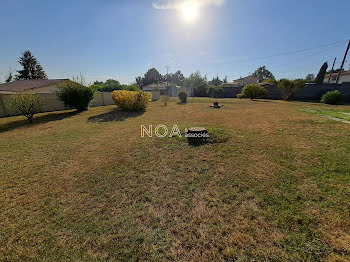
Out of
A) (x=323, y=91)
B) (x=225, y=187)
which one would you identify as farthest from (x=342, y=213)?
(x=323, y=91)

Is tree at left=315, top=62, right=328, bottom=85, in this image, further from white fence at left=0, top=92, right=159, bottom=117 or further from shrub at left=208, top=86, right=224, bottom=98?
white fence at left=0, top=92, right=159, bottom=117

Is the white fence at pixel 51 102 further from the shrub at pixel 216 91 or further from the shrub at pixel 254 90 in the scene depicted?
the shrub at pixel 216 91

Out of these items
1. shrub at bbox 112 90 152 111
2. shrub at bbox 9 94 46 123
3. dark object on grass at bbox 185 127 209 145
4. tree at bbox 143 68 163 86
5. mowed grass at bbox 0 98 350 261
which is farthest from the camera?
tree at bbox 143 68 163 86

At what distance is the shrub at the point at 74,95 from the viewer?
9.81 meters

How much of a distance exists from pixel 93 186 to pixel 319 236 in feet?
11.1

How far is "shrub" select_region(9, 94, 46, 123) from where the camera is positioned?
7.46 meters

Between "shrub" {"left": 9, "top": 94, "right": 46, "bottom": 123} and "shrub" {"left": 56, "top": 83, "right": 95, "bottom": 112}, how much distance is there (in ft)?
6.41

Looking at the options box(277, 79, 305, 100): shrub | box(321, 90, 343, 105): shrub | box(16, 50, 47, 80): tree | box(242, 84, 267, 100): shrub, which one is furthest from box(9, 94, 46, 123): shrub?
box(16, 50, 47, 80): tree

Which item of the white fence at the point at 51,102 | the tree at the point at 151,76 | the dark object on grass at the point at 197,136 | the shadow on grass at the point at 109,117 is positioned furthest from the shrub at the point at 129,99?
the tree at the point at 151,76

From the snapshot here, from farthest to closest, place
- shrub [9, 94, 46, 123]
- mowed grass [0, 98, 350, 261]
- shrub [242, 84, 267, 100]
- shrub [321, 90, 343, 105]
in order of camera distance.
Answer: shrub [242, 84, 267, 100], shrub [321, 90, 343, 105], shrub [9, 94, 46, 123], mowed grass [0, 98, 350, 261]

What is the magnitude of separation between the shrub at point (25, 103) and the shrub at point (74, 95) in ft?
6.41

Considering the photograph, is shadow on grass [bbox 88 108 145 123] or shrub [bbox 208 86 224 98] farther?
shrub [bbox 208 86 224 98]

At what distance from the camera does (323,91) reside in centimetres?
1925

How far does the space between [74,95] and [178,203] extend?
10885 millimetres
